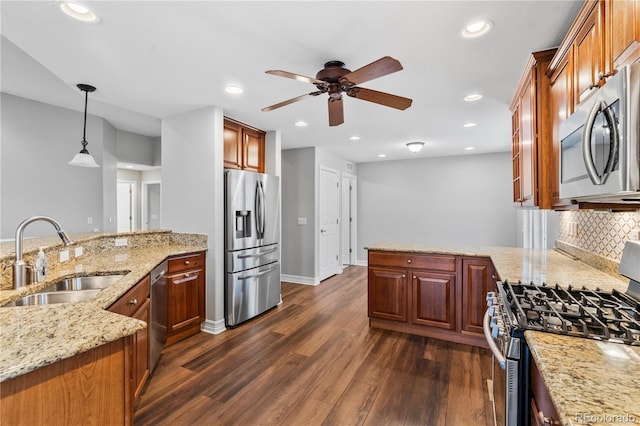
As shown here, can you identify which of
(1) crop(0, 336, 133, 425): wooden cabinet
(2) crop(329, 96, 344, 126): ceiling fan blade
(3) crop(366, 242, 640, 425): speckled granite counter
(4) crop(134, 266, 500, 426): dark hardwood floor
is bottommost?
(4) crop(134, 266, 500, 426): dark hardwood floor

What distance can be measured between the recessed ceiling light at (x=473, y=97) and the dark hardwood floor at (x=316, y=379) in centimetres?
240

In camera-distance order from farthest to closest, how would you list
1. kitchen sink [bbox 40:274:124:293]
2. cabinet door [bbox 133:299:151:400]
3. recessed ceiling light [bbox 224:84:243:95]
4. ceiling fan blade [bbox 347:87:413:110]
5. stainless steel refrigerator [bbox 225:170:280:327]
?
stainless steel refrigerator [bbox 225:170:280:327] < recessed ceiling light [bbox 224:84:243:95] < ceiling fan blade [bbox 347:87:413:110] < kitchen sink [bbox 40:274:124:293] < cabinet door [bbox 133:299:151:400]

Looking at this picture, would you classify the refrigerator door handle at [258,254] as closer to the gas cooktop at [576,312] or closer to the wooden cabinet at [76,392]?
the wooden cabinet at [76,392]

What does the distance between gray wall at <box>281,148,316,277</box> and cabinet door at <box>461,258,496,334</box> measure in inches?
107

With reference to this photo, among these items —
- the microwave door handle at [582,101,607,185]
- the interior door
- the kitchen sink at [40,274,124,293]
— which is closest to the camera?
the microwave door handle at [582,101,607,185]

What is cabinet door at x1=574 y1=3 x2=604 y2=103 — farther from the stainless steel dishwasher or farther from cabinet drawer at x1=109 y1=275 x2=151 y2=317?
the stainless steel dishwasher

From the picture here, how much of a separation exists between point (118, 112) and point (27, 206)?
1592mm

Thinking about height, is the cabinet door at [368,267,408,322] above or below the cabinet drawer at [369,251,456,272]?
below

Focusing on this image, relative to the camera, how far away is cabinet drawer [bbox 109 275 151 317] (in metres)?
1.69

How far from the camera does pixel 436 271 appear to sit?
10.1ft

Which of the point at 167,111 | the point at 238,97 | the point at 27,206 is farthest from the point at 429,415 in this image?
the point at 27,206

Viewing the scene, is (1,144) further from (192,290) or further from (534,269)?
(534,269)

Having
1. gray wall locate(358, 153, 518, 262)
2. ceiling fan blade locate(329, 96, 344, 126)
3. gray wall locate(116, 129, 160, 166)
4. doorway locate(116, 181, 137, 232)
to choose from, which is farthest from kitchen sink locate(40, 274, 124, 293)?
gray wall locate(358, 153, 518, 262)

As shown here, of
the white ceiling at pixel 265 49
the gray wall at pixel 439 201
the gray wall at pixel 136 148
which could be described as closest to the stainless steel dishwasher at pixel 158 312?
the white ceiling at pixel 265 49
